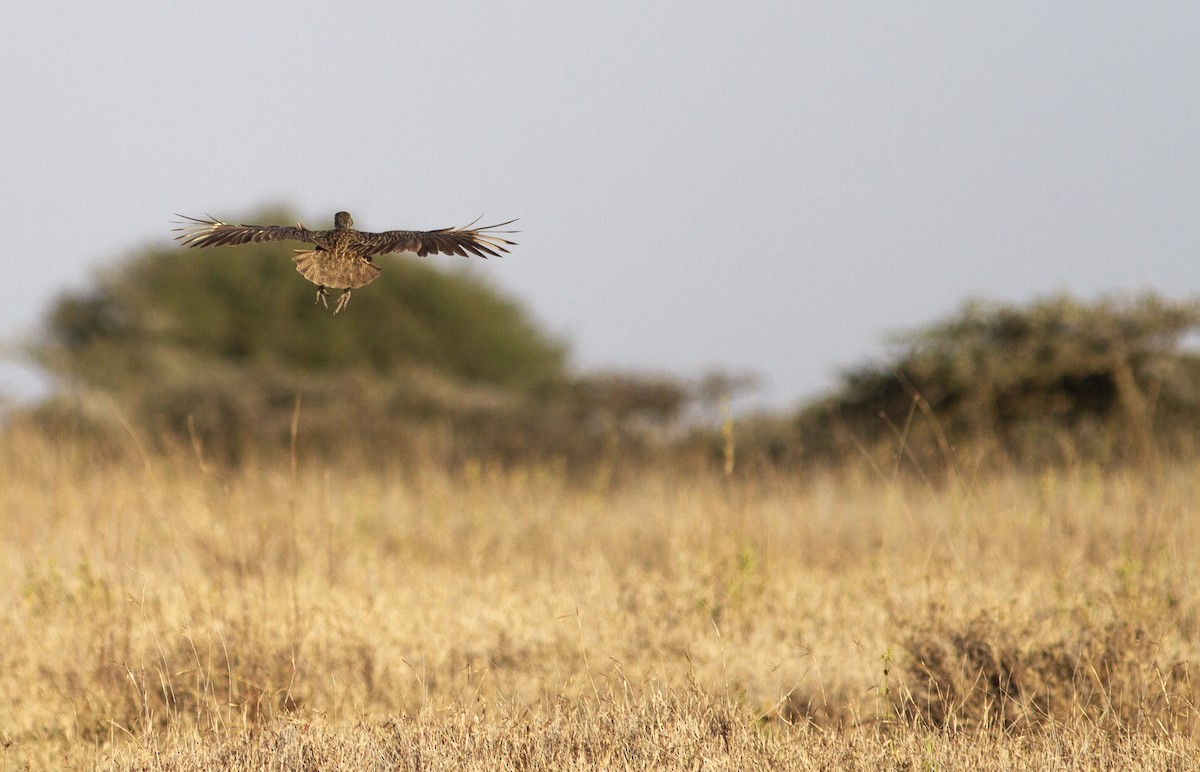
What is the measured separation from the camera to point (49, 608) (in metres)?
5.23

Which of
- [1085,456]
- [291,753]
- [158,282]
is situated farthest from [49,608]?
[158,282]

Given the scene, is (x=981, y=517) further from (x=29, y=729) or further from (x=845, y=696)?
(x=29, y=729)

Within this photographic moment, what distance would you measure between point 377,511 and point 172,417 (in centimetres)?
617

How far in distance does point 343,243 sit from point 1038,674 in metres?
3.00

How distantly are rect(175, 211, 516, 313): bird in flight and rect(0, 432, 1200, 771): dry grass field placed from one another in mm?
1385

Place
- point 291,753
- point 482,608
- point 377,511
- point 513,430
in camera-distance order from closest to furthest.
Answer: point 291,753, point 482,608, point 377,511, point 513,430

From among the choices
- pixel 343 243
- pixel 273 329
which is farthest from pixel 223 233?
pixel 273 329

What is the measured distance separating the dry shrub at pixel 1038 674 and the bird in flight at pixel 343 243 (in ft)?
7.23

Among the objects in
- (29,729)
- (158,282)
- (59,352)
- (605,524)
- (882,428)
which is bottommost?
(29,729)

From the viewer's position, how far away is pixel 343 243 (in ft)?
8.02

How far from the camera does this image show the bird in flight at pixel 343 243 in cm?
243

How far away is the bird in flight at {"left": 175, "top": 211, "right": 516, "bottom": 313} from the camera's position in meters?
2.43

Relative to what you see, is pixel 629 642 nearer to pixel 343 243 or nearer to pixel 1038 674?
pixel 1038 674

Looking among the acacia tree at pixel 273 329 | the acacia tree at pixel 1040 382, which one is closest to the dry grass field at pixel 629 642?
the acacia tree at pixel 1040 382
